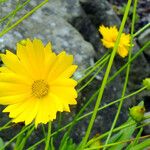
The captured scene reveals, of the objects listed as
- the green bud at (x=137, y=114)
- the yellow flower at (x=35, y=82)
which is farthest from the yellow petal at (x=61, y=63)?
the green bud at (x=137, y=114)

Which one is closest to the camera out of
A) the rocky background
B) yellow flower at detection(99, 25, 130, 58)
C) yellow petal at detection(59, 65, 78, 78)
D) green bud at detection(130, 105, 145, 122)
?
yellow petal at detection(59, 65, 78, 78)

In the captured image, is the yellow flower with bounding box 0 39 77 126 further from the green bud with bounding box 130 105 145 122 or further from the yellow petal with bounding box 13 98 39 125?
the green bud with bounding box 130 105 145 122

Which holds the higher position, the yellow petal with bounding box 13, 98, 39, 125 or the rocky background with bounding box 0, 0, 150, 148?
the rocky background with bounding box 0, 0, 150, 148

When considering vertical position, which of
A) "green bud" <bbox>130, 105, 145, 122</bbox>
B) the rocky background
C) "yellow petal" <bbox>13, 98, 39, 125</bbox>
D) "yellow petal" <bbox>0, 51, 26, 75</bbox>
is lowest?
"green bud" <bbox>130, 105, 145, 122</bbox>

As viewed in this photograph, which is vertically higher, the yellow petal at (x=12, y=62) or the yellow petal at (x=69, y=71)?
the yellow petal at (x=12, y=62)

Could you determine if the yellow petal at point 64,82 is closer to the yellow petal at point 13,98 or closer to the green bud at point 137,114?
the yellow petal at point 13,98

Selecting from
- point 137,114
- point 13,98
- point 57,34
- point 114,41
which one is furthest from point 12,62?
point 57,34

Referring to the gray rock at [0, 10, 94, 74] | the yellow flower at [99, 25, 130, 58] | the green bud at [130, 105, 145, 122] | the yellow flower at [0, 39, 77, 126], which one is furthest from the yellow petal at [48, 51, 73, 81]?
the gray rock at [0, 10, 94, 74]

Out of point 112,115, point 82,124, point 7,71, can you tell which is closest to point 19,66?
point 7,71
